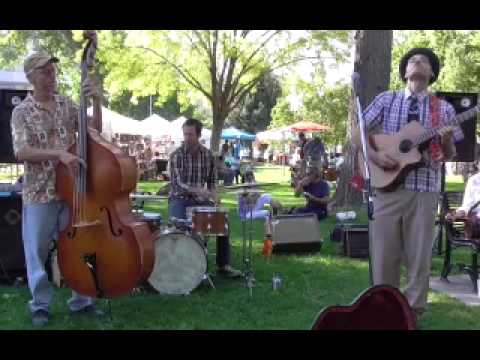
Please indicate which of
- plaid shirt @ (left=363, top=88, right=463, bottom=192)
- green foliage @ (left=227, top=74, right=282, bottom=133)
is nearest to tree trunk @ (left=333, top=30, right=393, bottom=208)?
plaid shirt @ (left=363, top=88, right=463, bottom=192)

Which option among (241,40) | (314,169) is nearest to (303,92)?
(241,40)

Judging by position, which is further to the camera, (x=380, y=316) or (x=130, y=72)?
(x=130, y=72)

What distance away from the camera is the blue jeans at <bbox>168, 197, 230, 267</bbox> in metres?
6.61

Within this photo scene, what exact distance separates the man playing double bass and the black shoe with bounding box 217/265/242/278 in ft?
7.51

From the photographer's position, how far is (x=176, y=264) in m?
5.89

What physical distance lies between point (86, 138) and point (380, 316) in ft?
8.04

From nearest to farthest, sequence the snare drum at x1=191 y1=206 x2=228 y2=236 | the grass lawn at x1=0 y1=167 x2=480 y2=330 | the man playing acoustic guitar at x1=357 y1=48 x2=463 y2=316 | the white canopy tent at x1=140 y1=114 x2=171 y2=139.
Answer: the man playing acoustic guitar at x1=357 y1=48 x2=463 y2=316, the grass lawn at x1=0 y1=167 x2=480 y2=330, the snare drum at x1=191 y1=206 x2=228 y2=236, the white canopy tent at x1=140 y1=114 x2=171 y2=139

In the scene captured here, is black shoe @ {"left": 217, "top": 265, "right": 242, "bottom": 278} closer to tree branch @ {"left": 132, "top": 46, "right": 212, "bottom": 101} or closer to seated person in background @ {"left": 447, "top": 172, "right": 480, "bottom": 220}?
seated person in background @ {"left": 447, "top": 172, "right": 480, "bottom": 220}

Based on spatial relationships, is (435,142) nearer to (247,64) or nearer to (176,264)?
(176,264)

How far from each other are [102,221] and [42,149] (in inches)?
29.8

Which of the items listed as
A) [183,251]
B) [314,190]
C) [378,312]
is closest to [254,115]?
[314,190]

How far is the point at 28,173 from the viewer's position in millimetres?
4770

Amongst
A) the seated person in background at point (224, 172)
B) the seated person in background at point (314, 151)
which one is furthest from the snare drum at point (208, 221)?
the seated person in background at point (314, 151)
